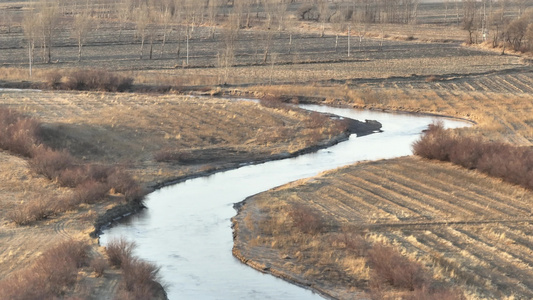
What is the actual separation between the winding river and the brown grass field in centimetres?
67

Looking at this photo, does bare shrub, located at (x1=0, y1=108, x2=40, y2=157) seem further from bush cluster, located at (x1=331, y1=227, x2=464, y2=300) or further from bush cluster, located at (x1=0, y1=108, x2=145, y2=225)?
bush cluster, located at (x1=331, y1=227, x2=464, y2=300)

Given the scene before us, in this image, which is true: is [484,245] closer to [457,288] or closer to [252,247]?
[457,288]

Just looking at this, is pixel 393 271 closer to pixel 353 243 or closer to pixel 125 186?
pixel 353 243

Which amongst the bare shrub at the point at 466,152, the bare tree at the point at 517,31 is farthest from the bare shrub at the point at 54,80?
the bare tree at the point at 517,31

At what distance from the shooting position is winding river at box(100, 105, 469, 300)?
63.3 ft

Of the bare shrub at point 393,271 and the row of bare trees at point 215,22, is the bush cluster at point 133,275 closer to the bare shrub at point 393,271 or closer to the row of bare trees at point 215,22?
the bare shrub at point 393,271

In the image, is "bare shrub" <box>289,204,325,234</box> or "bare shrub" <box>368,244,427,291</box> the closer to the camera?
"bare shrub" <box>368,244,427,291</box>

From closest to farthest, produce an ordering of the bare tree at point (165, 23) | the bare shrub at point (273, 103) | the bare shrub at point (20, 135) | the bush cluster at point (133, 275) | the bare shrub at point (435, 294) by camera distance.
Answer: the bare shrub at point (435, 294) → the bush cluster at point (133, 275) → the bare shrub at point (20, 135) → the bare shrub at point (273, 103) → the bare tree at point (165, 23)

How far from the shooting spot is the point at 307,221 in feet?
76.8

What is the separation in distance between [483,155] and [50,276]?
1912cm

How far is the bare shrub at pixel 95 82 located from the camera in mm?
55031

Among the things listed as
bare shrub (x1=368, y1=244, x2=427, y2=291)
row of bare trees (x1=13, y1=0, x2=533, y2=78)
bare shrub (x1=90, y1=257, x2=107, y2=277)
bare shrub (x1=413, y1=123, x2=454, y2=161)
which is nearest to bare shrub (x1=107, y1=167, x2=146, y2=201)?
bare shrub (x1=90, y1=257, x2=107, y2=277)

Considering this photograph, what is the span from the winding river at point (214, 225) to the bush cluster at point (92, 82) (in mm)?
20614

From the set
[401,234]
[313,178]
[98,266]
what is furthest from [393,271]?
[313,178]
